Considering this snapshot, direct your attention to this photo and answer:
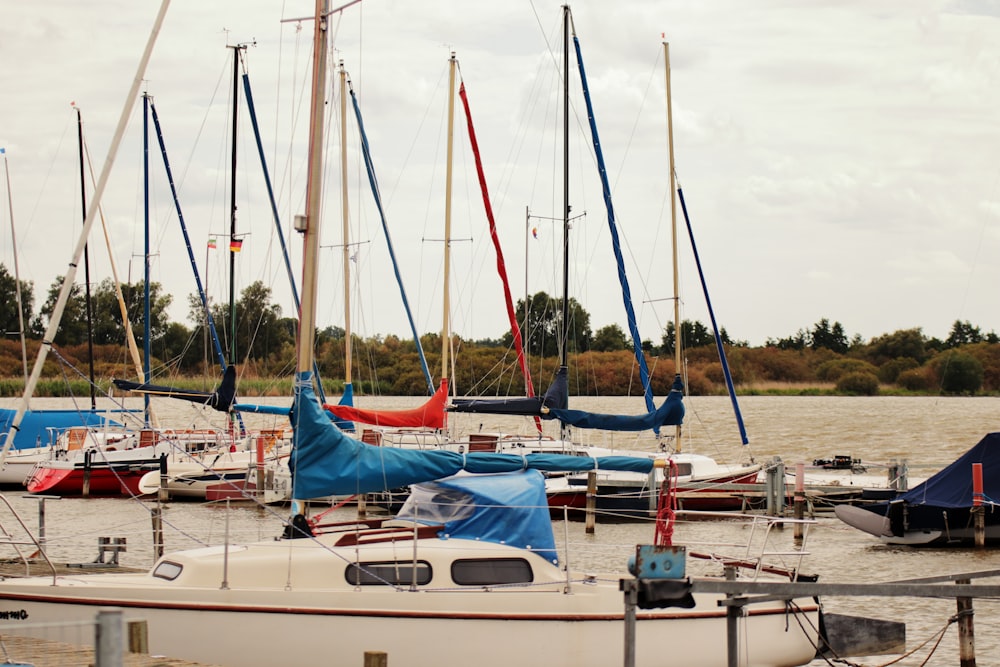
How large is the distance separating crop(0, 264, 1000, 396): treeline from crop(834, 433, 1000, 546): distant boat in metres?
33.2

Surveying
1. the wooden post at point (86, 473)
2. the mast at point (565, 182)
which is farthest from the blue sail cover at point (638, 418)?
the wooden post at point (86, 473)

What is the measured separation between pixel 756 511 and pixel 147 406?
2228cm

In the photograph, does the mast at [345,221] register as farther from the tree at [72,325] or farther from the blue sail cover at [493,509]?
the tree at [72,325]

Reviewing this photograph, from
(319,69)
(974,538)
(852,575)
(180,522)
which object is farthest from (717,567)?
(180,522)

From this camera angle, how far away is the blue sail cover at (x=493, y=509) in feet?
52.0

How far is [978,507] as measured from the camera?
91.3 feet

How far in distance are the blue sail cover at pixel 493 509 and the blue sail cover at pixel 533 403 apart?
42.5 feet

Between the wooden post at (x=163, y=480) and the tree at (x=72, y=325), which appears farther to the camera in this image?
the tree at (x=72, y=325)

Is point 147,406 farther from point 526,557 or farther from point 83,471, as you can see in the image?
point 526,557

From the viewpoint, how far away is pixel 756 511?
113ft

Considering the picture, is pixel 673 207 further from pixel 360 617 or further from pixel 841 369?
pixel 841 369

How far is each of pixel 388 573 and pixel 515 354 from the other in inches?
3019

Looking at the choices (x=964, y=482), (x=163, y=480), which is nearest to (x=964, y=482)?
(x=964, y=482)

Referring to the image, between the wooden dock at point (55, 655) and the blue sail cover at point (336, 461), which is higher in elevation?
the blue sail cover at point (336, 461)
